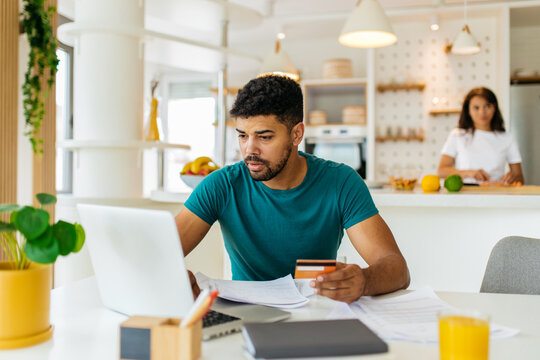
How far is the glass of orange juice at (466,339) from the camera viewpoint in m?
0.72

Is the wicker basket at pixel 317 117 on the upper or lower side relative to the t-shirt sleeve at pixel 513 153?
upper

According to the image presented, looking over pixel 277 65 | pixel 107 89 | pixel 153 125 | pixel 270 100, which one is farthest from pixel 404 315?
pixel 277 65

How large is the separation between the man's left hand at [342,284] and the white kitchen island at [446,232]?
4.71 feet

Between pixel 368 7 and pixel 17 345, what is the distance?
264cm

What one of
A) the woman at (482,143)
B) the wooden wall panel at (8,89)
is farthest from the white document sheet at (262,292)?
the woman at (482,143)

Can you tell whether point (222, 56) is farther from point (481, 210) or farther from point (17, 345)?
point (17, 345)

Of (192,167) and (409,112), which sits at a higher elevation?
(409,112)

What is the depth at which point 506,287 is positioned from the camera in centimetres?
143

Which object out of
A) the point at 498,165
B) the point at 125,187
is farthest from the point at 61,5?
the point at 498,165

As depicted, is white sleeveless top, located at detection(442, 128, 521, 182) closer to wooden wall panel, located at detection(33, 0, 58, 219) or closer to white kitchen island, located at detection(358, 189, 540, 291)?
white kitchen island, located at detection(358, 189, 540, 291)

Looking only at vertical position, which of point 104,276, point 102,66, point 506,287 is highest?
point 102,66

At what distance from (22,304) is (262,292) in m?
0.50

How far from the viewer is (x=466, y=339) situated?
720 millimetres

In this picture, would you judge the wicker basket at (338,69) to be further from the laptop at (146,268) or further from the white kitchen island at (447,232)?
the laptop at (146,268)
